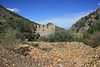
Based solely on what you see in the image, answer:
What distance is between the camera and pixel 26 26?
11.2m

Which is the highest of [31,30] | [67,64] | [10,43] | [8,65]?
[31,30]

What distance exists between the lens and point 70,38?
430 inches

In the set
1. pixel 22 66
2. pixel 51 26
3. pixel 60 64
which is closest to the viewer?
pixel 22 66

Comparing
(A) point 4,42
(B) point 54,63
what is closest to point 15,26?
(A) point 4,42

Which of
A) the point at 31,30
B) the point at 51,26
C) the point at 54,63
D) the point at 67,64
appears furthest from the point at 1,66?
the point at 51,26

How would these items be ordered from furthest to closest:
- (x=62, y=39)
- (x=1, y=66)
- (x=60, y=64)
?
(x=62, y=39) → (x=60, y=64) → (x=1, y=66)

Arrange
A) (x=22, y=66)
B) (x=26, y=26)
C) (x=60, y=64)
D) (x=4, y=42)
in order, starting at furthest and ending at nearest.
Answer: (x=26, y=26)
(x=4, y=42)
(x=60, y=64)
(x=22, y=66)

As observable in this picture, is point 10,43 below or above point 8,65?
above

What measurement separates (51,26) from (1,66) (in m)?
10.9

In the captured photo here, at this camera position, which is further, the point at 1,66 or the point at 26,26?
the point at 26,26

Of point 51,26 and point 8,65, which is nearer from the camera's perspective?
point 8,65

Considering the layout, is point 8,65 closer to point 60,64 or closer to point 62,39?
point 60,64

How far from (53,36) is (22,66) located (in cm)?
741

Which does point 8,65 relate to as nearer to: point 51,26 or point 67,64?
point 67,64
